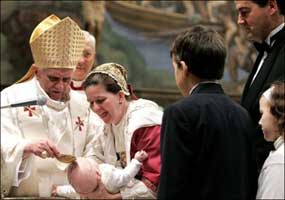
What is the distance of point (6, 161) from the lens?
208 inches

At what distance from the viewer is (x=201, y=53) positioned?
144 inches

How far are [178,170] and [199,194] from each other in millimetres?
Answer: 168

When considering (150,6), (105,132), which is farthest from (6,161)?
(150,6)

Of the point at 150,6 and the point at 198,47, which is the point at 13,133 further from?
the point at 150,6

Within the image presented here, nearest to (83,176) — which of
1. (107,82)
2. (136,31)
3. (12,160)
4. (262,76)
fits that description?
(107,82)

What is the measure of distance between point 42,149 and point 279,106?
6.69 feet

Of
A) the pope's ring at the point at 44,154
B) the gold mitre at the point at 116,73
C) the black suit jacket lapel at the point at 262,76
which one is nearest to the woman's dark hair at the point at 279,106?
the black suit jacket lapel at the point at 262,76

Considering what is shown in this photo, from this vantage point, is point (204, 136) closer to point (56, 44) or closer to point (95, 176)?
point (95, 176)

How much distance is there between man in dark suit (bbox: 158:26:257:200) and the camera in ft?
11.4

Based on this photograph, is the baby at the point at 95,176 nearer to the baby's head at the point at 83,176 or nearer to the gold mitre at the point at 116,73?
the baby's head at the point at 83,176

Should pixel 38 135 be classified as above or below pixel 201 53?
below

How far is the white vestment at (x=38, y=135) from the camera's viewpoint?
5316mm

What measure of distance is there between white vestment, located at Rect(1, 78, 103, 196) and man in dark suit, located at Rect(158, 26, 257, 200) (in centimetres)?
177

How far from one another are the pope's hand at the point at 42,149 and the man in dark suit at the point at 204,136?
1.52 meters
